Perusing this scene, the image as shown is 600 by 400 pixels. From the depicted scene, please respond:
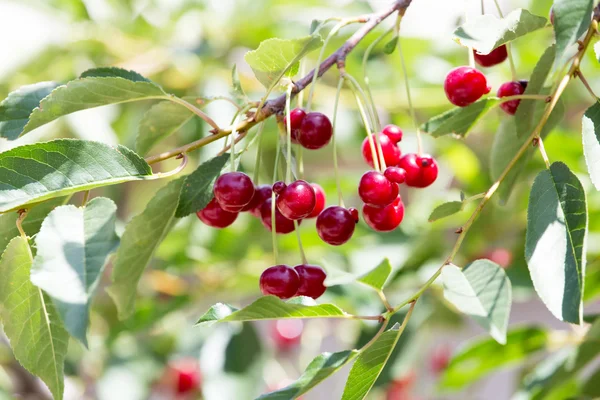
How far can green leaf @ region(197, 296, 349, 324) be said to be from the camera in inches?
23.9

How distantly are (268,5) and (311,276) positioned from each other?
115cm

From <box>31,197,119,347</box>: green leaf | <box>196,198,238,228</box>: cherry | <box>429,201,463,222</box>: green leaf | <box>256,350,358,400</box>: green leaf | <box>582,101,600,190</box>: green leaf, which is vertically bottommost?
<box>256,350,358,400</box>: green leaf

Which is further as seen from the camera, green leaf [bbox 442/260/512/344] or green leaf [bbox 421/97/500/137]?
green leaf [bbox 421/97/500/137]

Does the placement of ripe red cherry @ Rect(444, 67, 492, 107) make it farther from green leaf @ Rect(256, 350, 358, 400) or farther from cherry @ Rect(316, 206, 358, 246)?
green leaf @ Rect(256, 350, 358, 400)

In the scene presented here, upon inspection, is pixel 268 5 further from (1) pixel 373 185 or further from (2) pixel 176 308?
(1) pixel 373 185

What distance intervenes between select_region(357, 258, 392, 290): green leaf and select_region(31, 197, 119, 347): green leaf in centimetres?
21

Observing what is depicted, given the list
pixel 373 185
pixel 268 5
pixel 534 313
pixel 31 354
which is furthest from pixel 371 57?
pixel 534 313

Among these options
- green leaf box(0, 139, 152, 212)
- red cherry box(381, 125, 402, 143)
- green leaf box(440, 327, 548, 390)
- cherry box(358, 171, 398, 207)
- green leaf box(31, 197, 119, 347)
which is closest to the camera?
green leaf box(31, 197, 119, 347)

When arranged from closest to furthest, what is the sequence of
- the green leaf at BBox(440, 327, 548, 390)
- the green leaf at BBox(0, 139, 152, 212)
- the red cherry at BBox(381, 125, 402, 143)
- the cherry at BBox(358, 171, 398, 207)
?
the green leaf at BBox(0, 139, 152, 212) < the cherry at BBox(358, 171, 398, 207) < the red cherry at BBox(381, 125, 402, 143) < the green leaf at BBox(440, 327, 548, 390)

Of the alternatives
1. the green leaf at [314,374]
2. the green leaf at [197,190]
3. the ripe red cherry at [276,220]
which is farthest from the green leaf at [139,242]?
the green leaf at [314,374]

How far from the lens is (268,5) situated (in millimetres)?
1767

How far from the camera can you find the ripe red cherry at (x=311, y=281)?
0.76 m

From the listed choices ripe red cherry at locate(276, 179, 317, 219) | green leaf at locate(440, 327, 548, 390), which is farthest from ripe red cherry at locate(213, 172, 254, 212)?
green leaf at locate(440, 327, 548, 390)

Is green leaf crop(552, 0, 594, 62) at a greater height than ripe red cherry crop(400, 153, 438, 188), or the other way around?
green leaf crop(552, 0, 594, 62)
